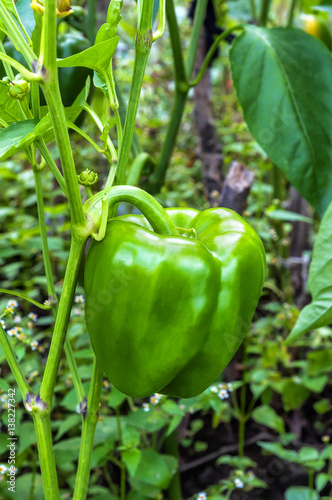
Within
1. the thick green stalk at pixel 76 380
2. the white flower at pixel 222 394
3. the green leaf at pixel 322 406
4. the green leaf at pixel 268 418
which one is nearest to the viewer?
the thick green stalk at pixel 76 380

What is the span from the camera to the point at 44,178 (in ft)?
5.51

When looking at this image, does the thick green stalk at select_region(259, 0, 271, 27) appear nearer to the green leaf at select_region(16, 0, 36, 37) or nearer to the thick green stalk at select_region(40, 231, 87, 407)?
→ the green leaf at select_region(16, 0, 36, 37)

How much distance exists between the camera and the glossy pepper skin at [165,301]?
352 millimetres

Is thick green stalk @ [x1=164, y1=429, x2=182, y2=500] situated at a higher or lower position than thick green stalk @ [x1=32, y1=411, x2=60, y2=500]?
lower

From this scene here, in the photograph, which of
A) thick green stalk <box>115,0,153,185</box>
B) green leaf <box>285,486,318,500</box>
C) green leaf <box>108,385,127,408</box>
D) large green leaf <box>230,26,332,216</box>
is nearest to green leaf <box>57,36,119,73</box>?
thick green stalk <box>115,0,153,185</box>

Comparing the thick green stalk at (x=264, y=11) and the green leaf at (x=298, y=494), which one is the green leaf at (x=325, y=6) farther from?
the green leaf at (x=298, y=494)

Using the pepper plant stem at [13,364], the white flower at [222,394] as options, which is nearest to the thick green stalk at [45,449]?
the pepper plant stem at [13,364]

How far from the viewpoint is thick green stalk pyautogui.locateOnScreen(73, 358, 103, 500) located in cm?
39

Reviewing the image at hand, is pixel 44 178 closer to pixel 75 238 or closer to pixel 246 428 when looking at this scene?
pixel 246 428

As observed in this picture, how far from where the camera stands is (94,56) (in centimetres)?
35

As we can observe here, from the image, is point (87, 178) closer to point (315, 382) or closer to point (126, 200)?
point (126, 200)

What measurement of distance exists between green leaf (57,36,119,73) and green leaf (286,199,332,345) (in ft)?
0.93

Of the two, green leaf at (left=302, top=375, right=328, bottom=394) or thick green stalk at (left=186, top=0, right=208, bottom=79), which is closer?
thick green stalk at (left=186, top=0, right=208, bottom=79)

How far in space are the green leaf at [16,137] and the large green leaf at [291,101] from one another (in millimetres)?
391
